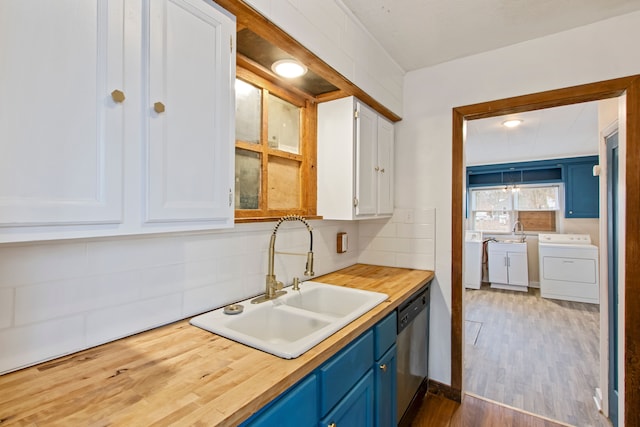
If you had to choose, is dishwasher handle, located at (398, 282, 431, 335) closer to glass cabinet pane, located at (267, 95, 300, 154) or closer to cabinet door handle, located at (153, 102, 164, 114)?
glass cabinet pane, located at (267, 95, 300, 154)

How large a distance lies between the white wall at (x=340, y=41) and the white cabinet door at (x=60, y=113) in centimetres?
57

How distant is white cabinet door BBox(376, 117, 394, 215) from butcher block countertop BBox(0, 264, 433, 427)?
4.21 ft

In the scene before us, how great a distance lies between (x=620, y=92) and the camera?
5.82ft

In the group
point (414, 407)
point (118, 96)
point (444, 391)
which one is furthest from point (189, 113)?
point (444, 391)

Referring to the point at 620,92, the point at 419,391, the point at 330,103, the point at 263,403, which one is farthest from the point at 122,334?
the point at 620,92

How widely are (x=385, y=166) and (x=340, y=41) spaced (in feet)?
3.12

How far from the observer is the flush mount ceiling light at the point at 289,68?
61.5 inches

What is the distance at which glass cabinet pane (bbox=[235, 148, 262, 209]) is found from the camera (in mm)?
1597

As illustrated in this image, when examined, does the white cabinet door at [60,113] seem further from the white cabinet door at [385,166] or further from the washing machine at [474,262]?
the washing machine at [474,262]

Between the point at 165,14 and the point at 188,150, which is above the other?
the point at 165,14

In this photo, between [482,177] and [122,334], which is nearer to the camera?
[122,334]

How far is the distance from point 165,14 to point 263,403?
110cm

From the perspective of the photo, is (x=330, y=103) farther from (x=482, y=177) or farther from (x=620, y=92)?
(x=482, y=177)

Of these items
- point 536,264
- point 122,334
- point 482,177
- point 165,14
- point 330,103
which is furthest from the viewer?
point 482,177
